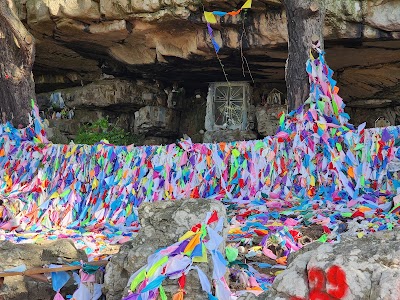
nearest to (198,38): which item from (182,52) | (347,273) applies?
(182,52)

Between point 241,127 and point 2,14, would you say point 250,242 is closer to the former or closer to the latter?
point 2,14

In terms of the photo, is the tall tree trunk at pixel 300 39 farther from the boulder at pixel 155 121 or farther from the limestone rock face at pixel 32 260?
the boulder at pixel 155 121

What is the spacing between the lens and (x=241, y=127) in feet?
45.1

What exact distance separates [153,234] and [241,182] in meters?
→ 3.40

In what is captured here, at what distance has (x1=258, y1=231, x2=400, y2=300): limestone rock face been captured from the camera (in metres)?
1.59

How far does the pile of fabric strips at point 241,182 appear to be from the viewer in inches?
200

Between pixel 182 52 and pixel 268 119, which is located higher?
pixel 182 52

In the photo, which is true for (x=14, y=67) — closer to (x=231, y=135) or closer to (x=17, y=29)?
(x=17, y=29)

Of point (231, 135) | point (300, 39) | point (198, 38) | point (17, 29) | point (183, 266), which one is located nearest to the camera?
point (183, 266)

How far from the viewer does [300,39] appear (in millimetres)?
7070

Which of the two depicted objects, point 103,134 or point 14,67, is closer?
point 14,67

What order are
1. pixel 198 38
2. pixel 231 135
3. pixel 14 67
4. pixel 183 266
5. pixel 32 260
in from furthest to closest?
pixel 231 135, pixel 198 38, pixel 14 67, pixel 32 260, pixel 183 266

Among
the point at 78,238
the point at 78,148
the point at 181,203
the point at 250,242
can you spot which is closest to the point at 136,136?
the point at 78,148

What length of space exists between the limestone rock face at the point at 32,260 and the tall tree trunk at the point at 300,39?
4044 millimetres
